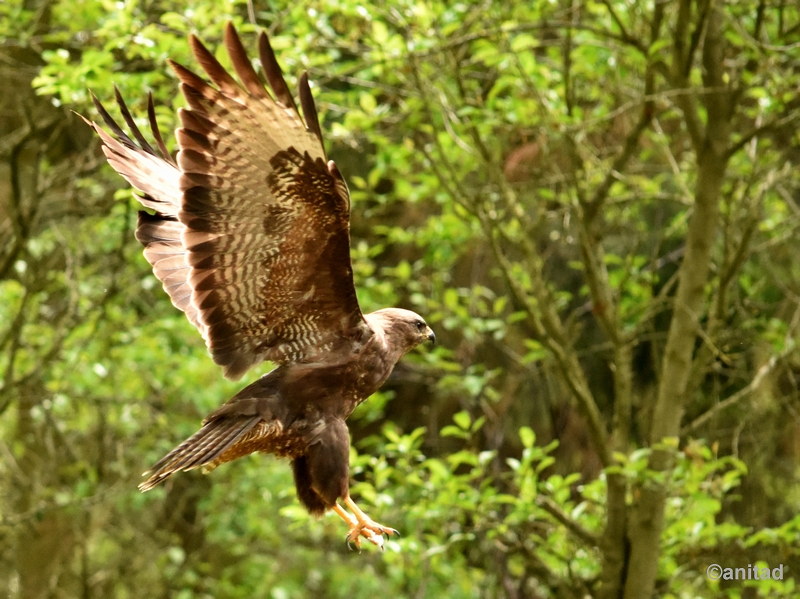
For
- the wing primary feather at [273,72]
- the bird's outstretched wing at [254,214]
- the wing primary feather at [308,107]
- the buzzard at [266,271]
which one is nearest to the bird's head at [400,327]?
the buzzard at [266,271]

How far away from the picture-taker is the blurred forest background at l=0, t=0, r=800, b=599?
4.82m

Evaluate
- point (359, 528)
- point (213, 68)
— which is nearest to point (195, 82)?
point (213, 68)

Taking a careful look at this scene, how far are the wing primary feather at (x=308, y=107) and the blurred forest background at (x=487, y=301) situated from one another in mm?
1152

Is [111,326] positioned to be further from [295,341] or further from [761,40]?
[761,40]

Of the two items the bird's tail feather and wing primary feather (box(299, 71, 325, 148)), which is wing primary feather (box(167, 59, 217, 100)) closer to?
wing primary feather (box(299, 71, 325, 148))

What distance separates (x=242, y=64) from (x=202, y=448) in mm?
1320

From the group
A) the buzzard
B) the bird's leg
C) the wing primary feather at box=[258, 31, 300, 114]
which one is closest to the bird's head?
the buzzard

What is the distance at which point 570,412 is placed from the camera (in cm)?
737

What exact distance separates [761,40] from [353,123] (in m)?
2.29

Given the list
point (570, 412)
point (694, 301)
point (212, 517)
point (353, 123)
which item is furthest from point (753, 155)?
point (212, 517)

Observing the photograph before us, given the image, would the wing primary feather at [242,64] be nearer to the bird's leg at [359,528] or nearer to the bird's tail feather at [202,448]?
the bird's tail feather at [202,448]

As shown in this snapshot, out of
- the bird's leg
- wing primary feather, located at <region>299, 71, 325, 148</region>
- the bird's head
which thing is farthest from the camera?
the bird's head

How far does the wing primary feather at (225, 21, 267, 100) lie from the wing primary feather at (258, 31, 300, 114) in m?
0.06

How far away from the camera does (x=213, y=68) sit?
2756 mm
